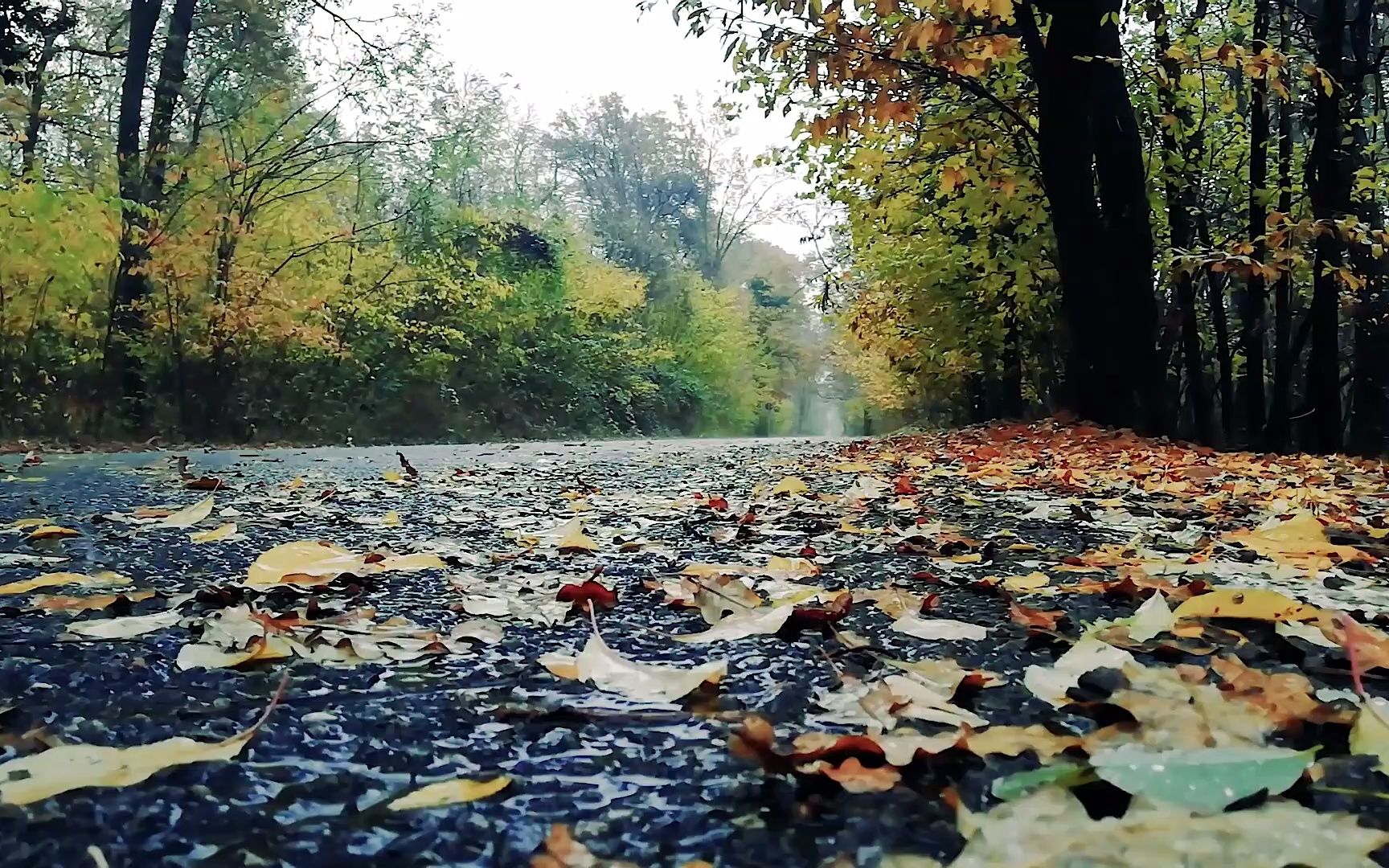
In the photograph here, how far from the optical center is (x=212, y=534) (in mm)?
2467

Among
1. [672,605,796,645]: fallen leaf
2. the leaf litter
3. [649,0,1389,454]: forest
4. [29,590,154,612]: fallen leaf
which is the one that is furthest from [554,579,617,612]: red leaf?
[649,0,1389,454]: forest

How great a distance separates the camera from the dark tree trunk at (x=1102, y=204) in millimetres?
7340

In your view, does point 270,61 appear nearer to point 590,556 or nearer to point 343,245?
point 343,245

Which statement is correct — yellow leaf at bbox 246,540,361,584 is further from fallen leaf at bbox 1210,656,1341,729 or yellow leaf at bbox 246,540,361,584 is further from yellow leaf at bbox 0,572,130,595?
fallen leaf at bbox 1210,656,1341,729

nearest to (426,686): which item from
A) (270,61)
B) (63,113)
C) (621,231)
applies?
(63,113)

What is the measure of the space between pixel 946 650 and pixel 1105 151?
691 cm

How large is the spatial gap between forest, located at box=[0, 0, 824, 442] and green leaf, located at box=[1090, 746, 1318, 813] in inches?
389

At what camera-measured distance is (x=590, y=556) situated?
2203 millimetres

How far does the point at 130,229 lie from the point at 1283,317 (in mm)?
11656

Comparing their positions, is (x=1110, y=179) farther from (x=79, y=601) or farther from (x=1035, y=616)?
(x=79, y=601)

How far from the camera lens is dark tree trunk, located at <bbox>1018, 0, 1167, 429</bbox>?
734cm

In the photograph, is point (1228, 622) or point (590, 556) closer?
point (1228, 622)

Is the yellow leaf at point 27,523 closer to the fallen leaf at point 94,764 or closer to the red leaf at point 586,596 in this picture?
the red leaf at point 586,596

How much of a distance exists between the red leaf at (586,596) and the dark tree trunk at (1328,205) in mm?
7203
